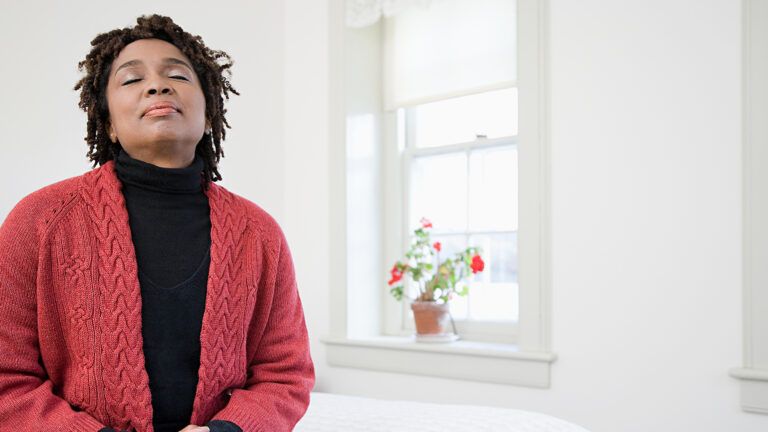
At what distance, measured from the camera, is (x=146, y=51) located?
124 centimetres

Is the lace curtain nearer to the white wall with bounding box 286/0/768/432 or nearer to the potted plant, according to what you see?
the white wall with bounding box 286/0/768/432

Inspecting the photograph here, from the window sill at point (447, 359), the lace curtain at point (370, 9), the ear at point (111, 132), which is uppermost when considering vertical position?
the lace curtain at point (370, 9)

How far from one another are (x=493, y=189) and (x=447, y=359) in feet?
2.44

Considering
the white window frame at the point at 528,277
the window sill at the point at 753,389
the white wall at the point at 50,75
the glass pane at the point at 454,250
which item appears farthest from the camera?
the glass pane at the point at 454,250

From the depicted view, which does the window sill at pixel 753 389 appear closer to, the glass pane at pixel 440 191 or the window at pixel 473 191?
the window at pixel 473 191

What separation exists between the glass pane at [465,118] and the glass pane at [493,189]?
9cm

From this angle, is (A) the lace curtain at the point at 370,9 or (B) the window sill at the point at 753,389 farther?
(A) the lace curtain at the point at 370,9

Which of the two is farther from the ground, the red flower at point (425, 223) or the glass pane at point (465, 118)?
the glass pane at point (465, 118)

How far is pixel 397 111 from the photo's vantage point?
329 centimetres

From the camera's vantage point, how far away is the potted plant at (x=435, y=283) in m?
2.90

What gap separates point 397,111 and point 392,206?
0.44 meters

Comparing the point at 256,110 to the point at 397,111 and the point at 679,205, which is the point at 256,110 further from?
the point at 679,205

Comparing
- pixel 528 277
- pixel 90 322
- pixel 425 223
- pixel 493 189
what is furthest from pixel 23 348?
pixel 493 189

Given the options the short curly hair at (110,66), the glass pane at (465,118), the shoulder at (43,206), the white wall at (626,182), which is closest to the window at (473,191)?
the glass pane at (465,118)
